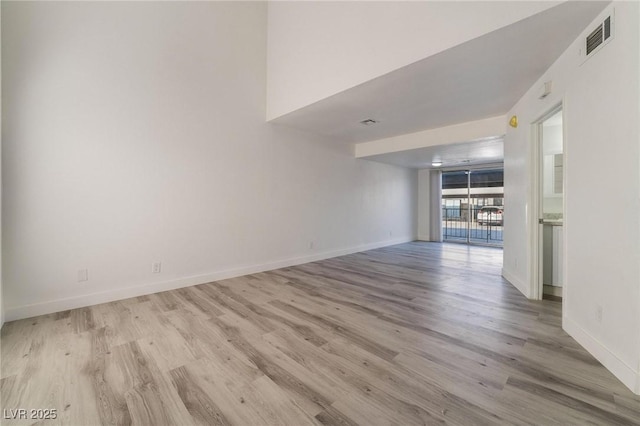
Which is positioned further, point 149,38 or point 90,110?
point 149,38

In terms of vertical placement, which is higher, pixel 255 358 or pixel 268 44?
pixel 268 44

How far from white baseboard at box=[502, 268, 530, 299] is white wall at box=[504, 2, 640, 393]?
862 mm

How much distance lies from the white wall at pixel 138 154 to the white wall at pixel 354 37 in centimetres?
52

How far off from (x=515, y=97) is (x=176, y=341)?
4.59m

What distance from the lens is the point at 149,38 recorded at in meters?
3.14

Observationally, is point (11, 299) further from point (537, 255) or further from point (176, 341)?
point (537, 255)

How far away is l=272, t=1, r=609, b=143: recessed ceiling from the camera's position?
6.34 feet

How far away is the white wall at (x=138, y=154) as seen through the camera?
2490mm

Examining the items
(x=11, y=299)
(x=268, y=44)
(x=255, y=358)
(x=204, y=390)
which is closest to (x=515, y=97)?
(x=268, y=44)

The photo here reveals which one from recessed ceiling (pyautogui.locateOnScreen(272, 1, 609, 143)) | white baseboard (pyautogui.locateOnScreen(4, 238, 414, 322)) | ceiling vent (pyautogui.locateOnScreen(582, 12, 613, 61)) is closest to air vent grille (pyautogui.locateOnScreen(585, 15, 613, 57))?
ceiling vent (pyautogui.locateOnScreen(582, 12, 613, 61))

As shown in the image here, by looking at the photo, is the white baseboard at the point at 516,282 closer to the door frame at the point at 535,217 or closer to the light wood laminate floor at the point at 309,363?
the door frame at the point at 535,217

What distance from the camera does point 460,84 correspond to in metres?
2.83

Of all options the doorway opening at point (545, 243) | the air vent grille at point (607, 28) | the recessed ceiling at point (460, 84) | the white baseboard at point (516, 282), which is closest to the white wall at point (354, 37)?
the recessed ceiling at point (460, 84)

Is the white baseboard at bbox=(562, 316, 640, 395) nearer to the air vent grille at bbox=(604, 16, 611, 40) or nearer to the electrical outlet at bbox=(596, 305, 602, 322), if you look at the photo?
the electrical outlet at bbox=(596, 305, 602, 322)
